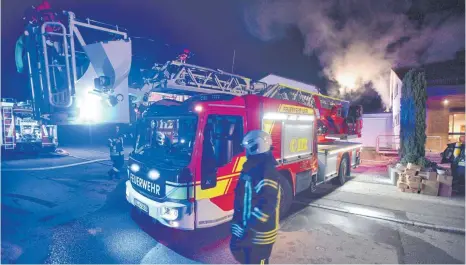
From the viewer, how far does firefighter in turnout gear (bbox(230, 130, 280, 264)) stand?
2.22m

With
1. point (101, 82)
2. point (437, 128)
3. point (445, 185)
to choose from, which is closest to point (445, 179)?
point (445, 185)

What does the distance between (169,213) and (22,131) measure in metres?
16.1

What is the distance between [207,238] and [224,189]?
1052 millimetres

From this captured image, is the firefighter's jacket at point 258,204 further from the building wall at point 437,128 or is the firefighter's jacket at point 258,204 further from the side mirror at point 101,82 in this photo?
the building wall at point 437,128

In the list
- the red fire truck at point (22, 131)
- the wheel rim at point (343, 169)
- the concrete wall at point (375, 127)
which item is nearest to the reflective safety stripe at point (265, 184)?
the wheel rim at point (343, 169)

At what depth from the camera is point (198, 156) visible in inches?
145

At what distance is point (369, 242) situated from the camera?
421 cm

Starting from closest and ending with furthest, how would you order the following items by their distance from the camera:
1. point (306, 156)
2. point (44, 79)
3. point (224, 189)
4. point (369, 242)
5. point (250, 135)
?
point (250, 135) < point (224, 189) < point (369, 242) < point (44, 79) < point (306, 156)

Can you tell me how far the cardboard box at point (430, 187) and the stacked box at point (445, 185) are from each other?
10cm

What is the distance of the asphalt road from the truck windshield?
4.56 feet

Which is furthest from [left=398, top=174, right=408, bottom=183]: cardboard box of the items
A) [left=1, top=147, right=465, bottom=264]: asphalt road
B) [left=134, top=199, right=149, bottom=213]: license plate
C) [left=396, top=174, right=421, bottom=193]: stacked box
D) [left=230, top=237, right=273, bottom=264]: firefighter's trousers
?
[left=134, top=199, right=149, bottom=213]: license plate

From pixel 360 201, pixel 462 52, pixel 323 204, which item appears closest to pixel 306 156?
pixel 323 204

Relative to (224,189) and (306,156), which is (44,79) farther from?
(306,156)

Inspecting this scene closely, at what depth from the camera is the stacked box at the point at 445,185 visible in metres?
6.78
